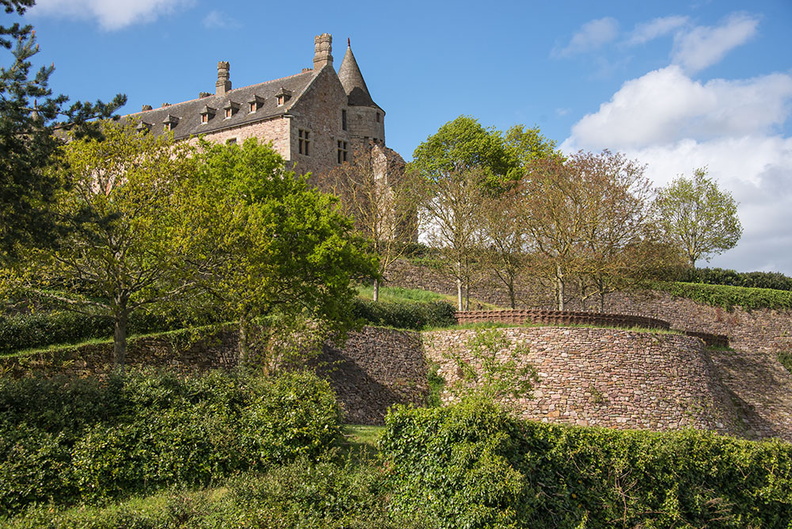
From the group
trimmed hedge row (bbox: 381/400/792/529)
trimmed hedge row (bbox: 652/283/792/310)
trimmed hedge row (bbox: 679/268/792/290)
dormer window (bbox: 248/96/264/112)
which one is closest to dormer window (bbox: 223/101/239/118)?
dormer window (bbox: 248/96/264/112)

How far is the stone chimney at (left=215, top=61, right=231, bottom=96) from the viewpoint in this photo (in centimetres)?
5191

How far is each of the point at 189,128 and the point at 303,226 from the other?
85.2 feet

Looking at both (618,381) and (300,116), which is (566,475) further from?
(300,116)

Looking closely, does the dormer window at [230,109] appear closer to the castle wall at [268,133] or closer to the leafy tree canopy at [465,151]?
the castle wall at [268,133]

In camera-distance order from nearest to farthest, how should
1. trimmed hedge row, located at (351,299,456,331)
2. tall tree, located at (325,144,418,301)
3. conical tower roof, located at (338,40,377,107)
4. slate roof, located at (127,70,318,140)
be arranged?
trimmed hedge row, located at (351,299,456,331) < tall tree, located at (325,144,418,301) < slate roof, located at (127,70,318,140) < conical tower roof, located at (338,40,377,107)

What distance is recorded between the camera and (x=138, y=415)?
56.1ft

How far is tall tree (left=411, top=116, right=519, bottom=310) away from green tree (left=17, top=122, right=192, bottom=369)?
757 inches

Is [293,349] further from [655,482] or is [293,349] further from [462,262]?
[462,262]

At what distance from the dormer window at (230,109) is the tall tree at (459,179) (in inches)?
478

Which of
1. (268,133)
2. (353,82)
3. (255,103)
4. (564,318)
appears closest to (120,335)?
(564,318)

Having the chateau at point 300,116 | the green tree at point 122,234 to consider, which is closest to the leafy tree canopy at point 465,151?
the chateau at point 300,116

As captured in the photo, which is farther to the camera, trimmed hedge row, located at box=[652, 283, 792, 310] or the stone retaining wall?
trimmed hedge row, located at box=[652, 283, 792, 310]

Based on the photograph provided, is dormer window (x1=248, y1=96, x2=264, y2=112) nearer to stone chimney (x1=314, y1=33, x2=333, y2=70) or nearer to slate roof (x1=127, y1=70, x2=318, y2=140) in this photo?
slate roof (x1=127, y1=70, x2=318, y2=140)

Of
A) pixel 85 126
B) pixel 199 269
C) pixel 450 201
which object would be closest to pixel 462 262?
pixel 450 201
